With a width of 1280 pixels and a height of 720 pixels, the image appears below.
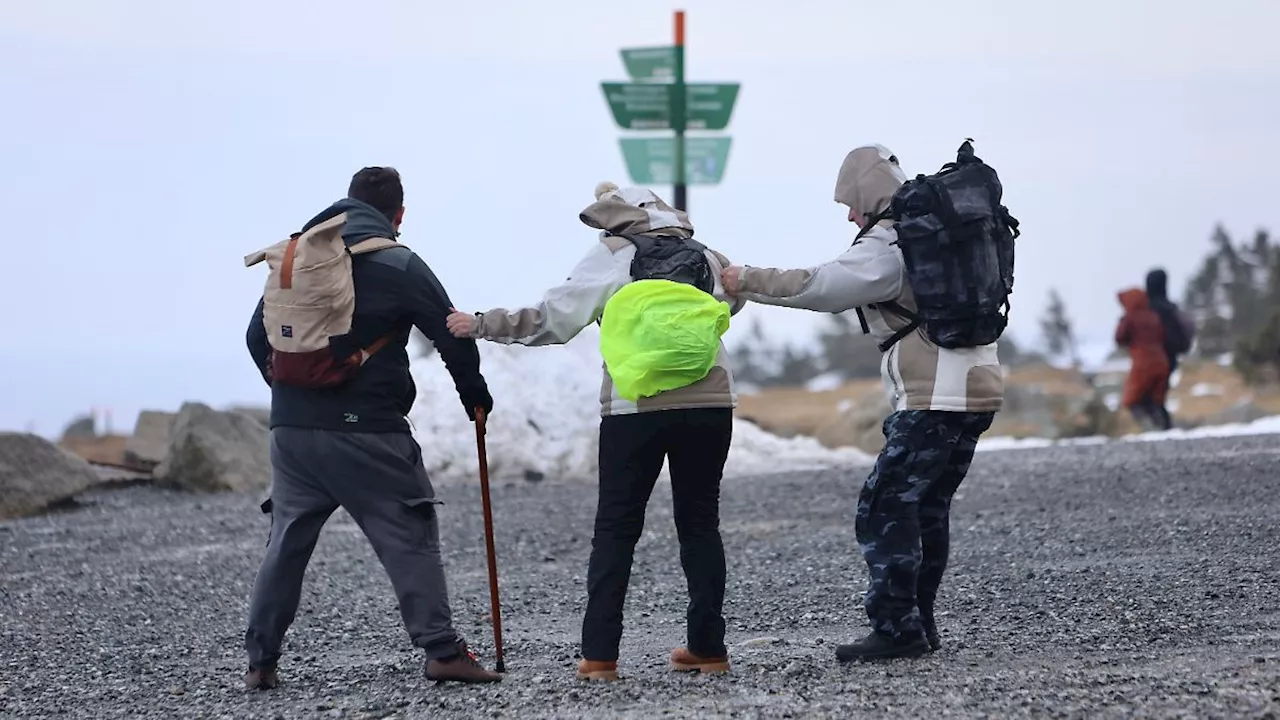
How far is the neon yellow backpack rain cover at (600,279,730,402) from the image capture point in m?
6.41

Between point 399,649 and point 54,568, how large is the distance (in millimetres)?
4395

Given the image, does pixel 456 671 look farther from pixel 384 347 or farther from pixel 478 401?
pixel 384 347

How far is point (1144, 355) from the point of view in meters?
21.7

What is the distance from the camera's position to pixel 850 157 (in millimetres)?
7113

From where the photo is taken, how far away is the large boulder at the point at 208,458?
659 inches

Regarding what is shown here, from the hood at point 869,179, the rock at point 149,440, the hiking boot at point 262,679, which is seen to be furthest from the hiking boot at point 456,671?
the rock at point 149,440

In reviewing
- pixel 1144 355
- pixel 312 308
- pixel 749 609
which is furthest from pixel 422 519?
pixel 1144 355

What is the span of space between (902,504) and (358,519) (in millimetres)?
2115

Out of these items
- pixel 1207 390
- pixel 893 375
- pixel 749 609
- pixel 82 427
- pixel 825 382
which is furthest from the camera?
pixel 825 382

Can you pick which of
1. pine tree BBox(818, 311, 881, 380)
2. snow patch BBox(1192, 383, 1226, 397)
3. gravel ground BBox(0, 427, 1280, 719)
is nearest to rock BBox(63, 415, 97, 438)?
pine tree BBox(818, 311, 881, 380)

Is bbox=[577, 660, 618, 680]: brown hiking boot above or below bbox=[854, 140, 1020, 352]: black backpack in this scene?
below

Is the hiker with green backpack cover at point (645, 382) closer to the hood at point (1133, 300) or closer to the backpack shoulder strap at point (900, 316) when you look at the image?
the backpack shoulder strap at point (900, 316)

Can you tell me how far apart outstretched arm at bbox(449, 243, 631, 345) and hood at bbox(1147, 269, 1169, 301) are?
1657 centimetres

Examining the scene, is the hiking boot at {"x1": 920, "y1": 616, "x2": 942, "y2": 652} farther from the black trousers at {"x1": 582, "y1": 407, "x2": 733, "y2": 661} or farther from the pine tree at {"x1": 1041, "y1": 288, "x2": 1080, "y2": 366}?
the pine tree at {"x1": 1041, "y1": 288, "x2": 1080, "y2": 366}
